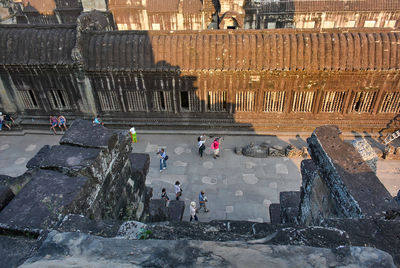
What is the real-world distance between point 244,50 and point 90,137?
9.94m

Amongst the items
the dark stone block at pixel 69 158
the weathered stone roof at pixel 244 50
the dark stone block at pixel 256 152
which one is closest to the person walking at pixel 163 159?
the dark stone block at pixel 256 152

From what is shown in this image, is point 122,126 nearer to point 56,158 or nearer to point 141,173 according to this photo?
point 141,173

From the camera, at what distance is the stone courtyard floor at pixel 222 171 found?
35.7 feet

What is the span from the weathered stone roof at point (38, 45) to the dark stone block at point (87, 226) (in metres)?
11.9

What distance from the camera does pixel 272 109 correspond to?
1418cm

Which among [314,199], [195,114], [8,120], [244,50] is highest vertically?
[244,50]

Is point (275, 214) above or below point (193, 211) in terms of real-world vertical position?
above

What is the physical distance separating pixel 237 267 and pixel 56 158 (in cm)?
385

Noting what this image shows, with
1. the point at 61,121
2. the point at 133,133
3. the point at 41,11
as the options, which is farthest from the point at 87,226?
the point at 41,11

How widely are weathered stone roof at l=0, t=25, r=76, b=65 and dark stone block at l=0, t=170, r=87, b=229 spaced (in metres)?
11.0

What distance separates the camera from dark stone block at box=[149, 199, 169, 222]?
26.0 ft

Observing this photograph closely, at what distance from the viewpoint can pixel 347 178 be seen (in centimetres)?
507

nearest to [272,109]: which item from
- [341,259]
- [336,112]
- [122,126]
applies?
[336,112]

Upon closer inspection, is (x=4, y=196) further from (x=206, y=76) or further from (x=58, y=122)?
(x=58, y=122)
